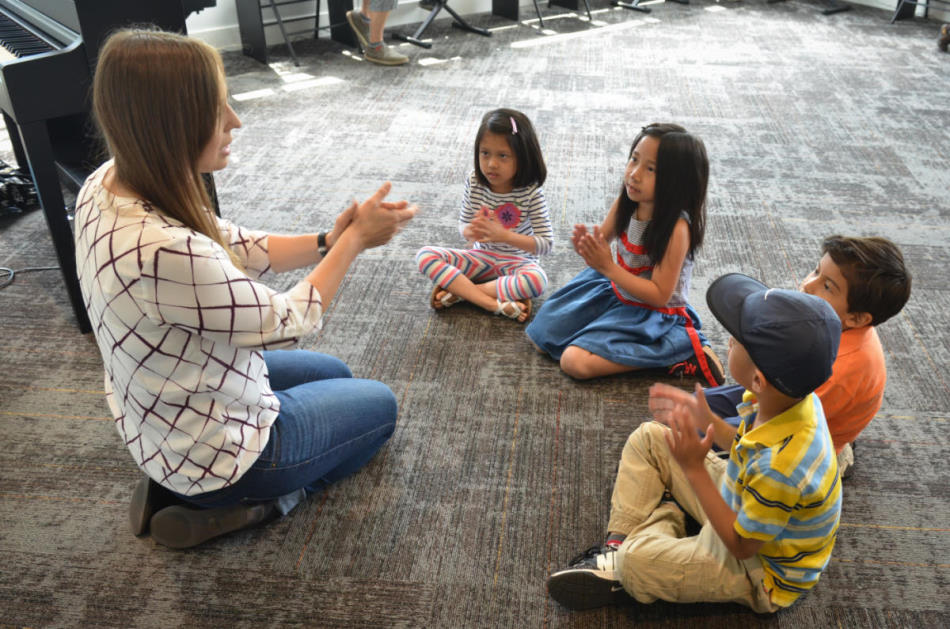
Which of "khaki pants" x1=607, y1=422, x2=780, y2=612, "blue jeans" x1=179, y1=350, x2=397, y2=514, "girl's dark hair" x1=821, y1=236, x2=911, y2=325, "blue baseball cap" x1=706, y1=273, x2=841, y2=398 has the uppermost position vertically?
"blue baseball cap" x1=706, y1=273, x2=841, y2=398

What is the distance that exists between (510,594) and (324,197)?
1883mm

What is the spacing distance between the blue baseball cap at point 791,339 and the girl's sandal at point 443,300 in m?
1.16

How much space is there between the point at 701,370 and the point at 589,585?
79 centimetres

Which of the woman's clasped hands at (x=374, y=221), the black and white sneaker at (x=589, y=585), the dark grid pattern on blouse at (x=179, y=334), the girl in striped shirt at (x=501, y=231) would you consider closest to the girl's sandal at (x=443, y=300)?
the girl in striped shirt at (x=501, y=231)

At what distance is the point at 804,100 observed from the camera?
3.98 meters

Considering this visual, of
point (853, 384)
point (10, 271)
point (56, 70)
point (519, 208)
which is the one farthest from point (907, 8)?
point (10, 271)

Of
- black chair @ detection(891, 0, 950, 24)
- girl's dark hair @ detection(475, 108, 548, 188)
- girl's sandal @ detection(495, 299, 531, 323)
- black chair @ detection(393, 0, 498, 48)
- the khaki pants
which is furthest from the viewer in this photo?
black chair @ detection(891, 0, 950, 24)

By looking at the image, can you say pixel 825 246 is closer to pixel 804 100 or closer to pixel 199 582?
pixel 199 582

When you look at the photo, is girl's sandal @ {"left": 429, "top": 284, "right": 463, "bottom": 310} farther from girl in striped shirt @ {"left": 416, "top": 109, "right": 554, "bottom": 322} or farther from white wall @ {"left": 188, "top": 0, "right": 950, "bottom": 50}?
→ white wall @ {"left": 188, "top": 0, "right": 950, "bottom": 50}

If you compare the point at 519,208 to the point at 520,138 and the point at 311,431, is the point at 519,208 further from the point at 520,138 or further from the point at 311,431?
the point at 311,431

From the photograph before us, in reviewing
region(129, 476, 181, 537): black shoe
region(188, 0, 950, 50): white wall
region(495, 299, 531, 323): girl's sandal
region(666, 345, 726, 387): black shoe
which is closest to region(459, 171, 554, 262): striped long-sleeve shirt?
region(495, 299, 531, 323): girl's sandal

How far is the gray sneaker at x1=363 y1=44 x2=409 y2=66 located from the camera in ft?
14.4

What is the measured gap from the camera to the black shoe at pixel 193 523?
1.55 m

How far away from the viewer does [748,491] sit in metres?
1.27
